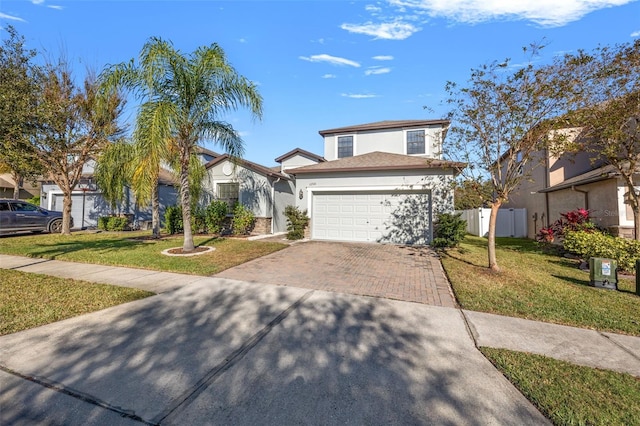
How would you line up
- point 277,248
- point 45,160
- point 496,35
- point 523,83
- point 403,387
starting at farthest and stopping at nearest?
point 45,160, point 277,248, point 496,35, point 523,83, point 403,387

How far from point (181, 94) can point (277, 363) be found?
29.0ft

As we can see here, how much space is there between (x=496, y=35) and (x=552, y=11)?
1.27 meters

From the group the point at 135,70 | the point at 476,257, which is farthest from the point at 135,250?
the point at 476,257

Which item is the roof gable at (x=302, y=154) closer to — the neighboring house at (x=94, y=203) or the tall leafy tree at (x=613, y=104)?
the neighboring house at (x=94, y=203)

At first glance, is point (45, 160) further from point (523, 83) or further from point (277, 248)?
point (523, 83)

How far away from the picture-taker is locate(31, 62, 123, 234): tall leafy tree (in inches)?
480

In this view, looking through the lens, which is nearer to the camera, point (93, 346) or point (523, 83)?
point (93, 346)

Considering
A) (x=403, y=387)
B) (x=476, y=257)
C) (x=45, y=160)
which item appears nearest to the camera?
(x=403, y=387)

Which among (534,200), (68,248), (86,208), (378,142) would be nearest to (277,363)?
(68,248)

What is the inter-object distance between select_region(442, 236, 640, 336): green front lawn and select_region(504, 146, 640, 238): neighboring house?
2544mm

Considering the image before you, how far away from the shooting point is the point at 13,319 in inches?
155

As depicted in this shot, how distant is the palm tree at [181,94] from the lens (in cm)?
785

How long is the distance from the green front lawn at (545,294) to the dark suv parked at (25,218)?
1856 cm

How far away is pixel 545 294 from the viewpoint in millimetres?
5629
